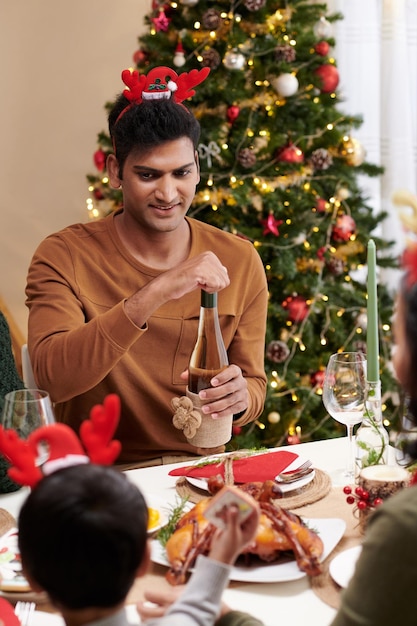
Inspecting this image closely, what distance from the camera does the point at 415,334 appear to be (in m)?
1.09

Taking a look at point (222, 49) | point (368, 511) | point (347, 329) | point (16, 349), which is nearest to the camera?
point (368, 511)

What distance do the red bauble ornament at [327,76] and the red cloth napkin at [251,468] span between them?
2152mm

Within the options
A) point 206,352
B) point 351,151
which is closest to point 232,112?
point 351,151

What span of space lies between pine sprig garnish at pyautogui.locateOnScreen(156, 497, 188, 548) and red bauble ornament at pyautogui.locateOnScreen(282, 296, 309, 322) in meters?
2.14

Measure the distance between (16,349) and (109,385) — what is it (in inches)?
81.1

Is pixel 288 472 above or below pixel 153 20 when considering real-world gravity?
below

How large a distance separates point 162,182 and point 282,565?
1107 millimetres

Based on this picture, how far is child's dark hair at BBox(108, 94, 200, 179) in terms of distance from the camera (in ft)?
7.16

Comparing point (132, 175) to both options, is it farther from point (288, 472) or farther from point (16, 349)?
point (16, 349)

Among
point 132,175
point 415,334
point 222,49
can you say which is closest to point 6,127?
point 222,49

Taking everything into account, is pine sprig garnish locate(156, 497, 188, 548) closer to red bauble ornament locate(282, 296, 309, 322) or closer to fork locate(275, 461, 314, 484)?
fork locate(275, 461, 314, 484)

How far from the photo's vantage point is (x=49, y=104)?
14.3 feet

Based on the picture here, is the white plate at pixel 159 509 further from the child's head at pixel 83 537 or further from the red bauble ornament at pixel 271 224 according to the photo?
the red bauble ornament at pixel 271 224

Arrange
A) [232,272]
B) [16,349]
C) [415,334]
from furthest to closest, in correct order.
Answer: [16,349] < [232,272] < [415,334]
